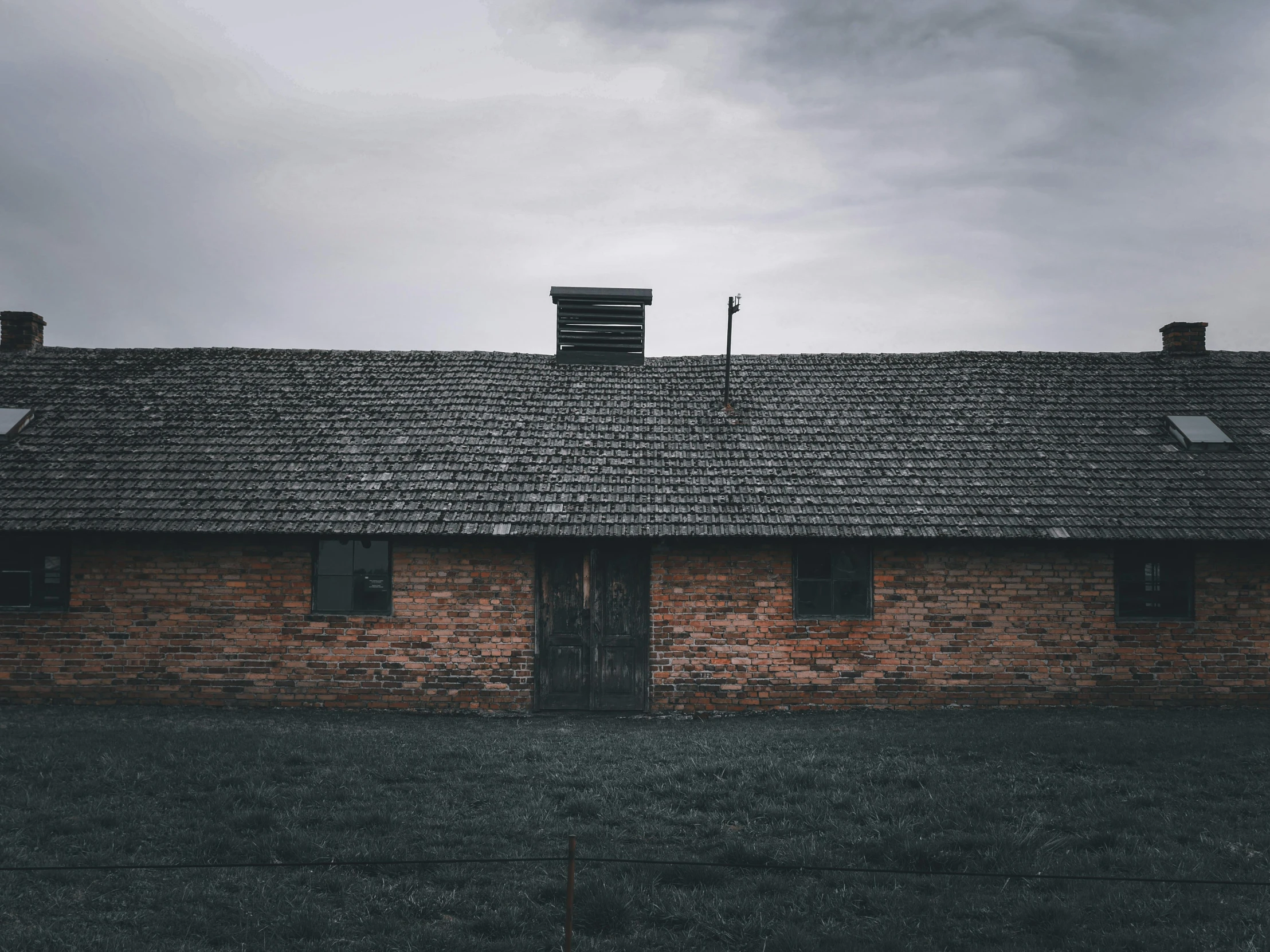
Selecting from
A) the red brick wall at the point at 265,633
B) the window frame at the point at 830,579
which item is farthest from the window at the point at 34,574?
the window frame at the point at 830,579

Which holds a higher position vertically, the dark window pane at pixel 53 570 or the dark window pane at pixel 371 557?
the dark window pane at pixel 371 557

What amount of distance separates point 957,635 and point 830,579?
191 cm

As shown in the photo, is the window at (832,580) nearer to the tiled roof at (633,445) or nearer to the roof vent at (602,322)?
the tiled roof at (633,445)

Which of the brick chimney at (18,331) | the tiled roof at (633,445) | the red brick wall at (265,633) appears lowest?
the red brick wall at (265,633)

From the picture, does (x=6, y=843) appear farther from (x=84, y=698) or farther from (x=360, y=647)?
(x=84, y=698)

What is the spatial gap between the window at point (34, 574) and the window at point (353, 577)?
3657mm

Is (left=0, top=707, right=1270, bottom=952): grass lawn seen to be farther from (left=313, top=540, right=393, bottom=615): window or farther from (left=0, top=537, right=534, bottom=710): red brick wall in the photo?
(left=313, top=540, right=393, bottom=615): window

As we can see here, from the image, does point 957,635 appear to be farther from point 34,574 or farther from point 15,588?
point 15,588

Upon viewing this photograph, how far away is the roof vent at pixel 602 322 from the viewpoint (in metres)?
16.1

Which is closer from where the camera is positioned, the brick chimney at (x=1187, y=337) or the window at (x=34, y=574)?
the window at (x=34, y=574)

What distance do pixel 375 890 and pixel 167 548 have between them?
27.7 ft

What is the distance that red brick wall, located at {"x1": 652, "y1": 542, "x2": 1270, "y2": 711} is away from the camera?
11.7 m

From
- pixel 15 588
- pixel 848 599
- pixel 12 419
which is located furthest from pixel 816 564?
pixel 12 419

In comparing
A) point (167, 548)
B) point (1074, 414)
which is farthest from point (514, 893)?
point (1074, 414)
